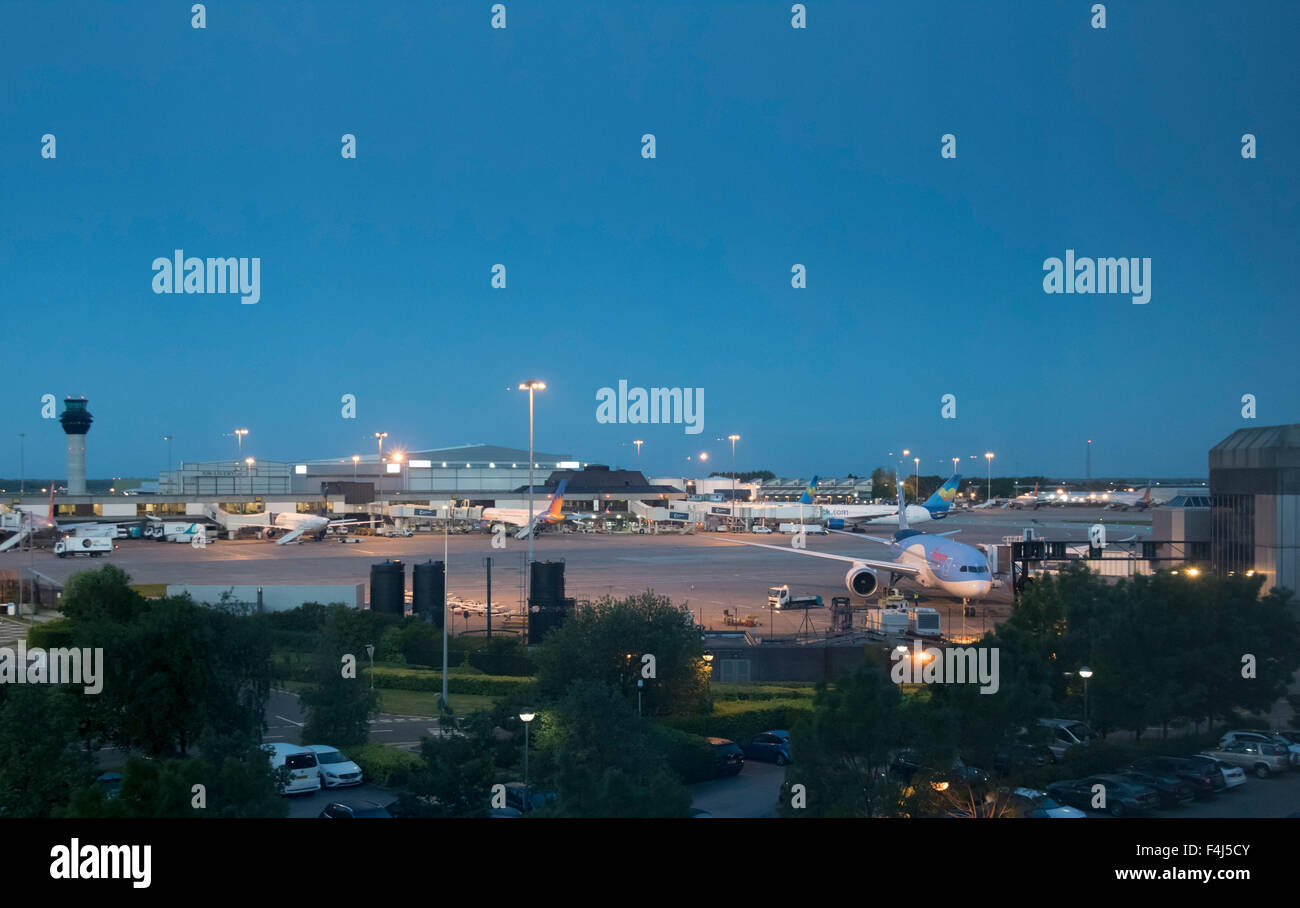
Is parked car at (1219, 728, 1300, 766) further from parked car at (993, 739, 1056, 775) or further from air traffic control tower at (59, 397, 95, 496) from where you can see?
air traffic control tower at (59, 397, 95, 496)

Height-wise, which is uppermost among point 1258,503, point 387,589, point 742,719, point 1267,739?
point 1258,503

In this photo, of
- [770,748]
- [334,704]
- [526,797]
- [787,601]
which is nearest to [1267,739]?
[770,748]

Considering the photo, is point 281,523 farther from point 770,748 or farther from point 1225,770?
point 1225,770

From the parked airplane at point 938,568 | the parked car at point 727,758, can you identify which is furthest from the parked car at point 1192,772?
the parked airplane at point 938,568

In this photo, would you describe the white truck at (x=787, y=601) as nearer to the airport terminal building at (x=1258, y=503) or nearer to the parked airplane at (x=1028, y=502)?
the airport terminal building at (x=1258, y=503)
